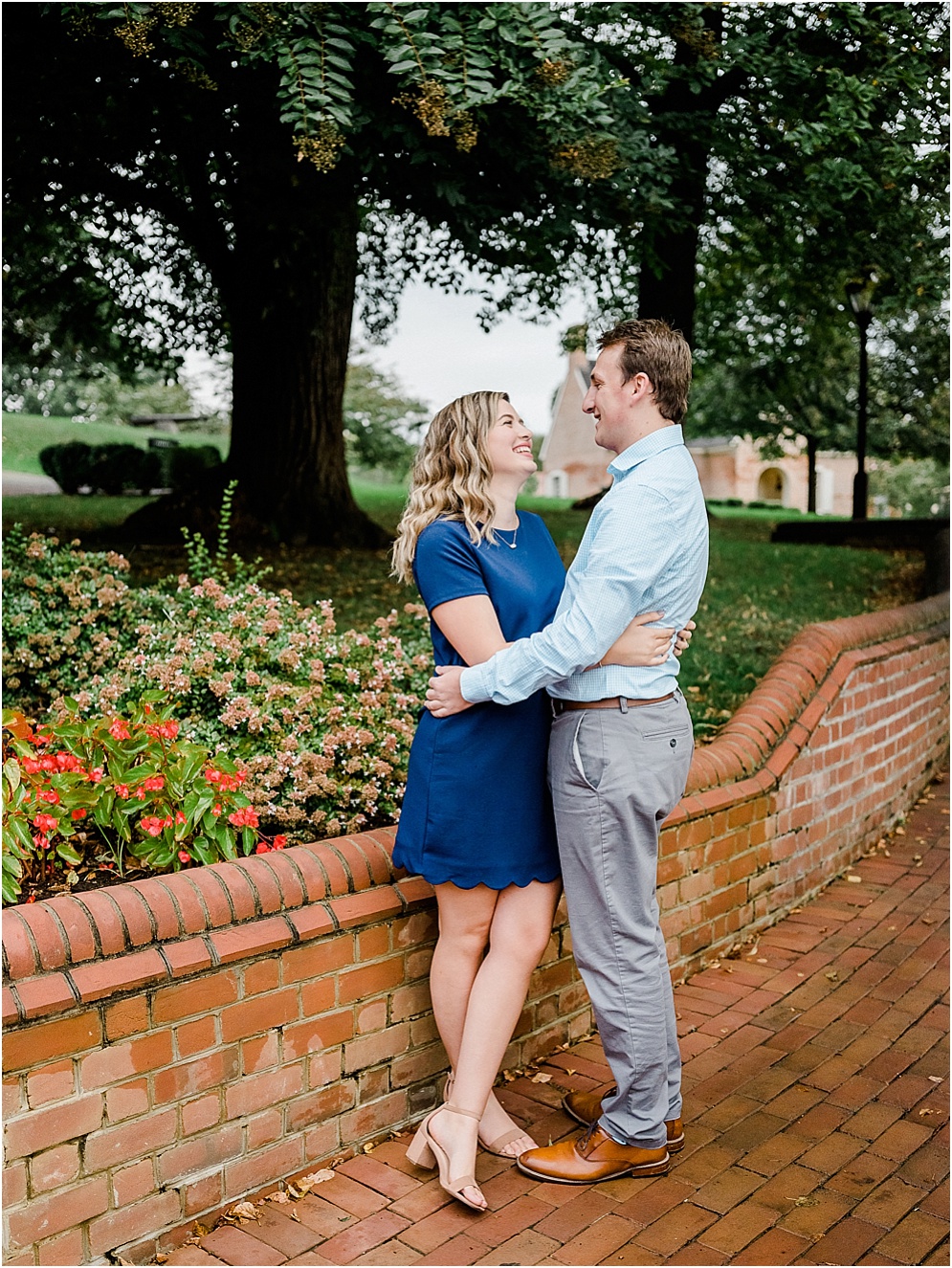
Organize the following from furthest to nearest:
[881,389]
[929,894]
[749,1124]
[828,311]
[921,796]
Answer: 1. [881,389]
2. [828,311]
3. [921,796]
4. [929,894]
5. [749,1124]

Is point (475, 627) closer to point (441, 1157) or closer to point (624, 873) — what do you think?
point (624, 873)

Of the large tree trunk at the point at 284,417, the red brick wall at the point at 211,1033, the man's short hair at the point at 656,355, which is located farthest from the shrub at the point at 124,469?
the man's short hair at the point at 656,355

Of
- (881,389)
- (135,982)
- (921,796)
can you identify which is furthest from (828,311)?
(135,982)

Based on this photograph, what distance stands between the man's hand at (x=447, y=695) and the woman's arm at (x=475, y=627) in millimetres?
58

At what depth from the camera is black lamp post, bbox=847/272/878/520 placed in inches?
434

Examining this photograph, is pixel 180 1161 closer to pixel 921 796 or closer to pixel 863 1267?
pixel 863 1267

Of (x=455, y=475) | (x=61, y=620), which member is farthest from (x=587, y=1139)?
(x=61, y=620)

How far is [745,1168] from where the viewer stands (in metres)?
3.09

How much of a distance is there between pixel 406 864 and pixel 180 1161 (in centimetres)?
90

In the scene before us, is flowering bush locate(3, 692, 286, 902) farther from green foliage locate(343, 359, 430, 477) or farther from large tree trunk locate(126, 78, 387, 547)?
green foliage locate(343, 359, 430, 477)

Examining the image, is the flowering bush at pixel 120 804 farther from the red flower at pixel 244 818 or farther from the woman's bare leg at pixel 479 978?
the woman's bare leg at pixel 479 978

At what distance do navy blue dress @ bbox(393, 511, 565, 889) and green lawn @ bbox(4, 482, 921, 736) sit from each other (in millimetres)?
2713

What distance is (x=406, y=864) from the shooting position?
2969 mm

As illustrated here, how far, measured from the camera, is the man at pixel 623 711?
271cm
